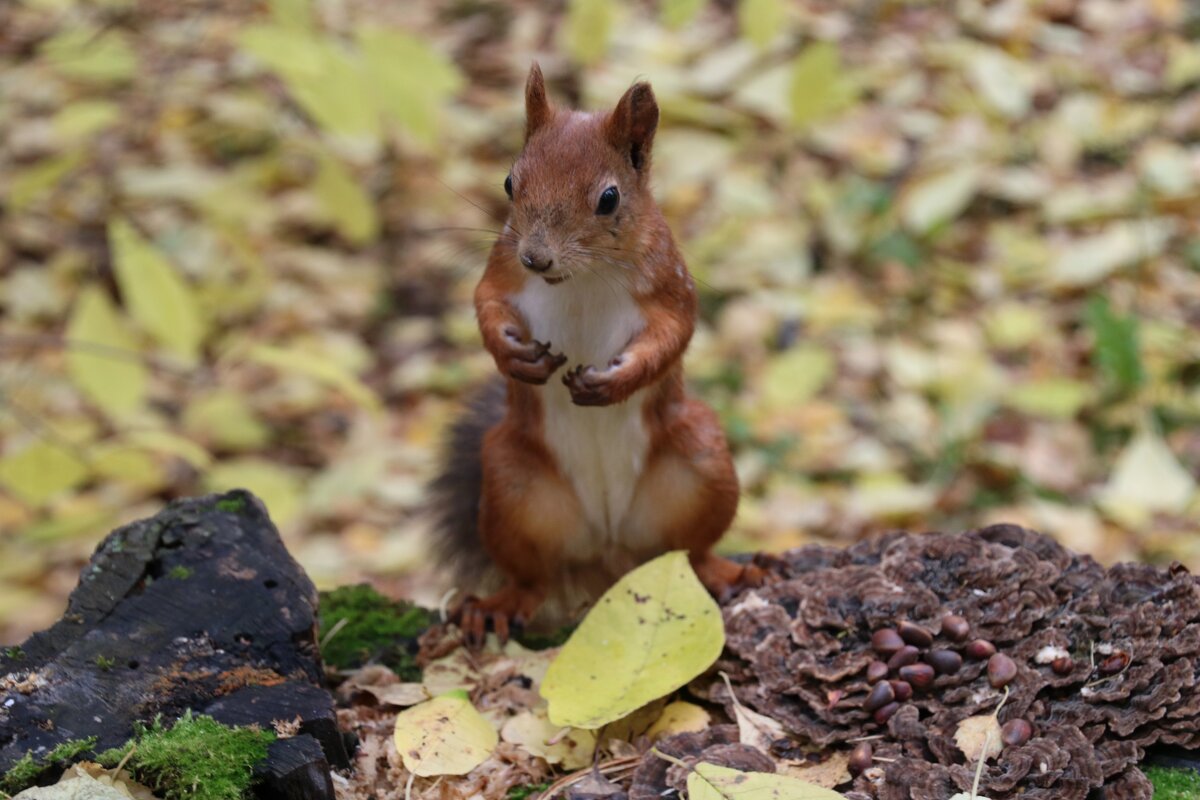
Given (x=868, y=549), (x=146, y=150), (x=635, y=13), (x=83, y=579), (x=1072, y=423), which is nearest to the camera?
(x=83, y=579)

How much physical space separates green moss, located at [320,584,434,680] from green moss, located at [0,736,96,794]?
0.49 metres

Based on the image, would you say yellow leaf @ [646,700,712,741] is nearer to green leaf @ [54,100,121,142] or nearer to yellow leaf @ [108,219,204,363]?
yellow leaf @ [108,219,204,363]

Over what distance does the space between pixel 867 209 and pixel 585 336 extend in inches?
108

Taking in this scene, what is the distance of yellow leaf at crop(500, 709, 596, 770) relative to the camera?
1666 millimetres

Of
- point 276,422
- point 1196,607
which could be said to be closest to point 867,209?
point 276,422

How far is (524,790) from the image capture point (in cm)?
162

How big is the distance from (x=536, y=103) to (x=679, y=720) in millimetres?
873

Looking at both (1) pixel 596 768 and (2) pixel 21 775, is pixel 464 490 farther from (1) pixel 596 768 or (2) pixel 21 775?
(2) pixel 21 775

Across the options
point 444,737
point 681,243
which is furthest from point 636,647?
point 681,243

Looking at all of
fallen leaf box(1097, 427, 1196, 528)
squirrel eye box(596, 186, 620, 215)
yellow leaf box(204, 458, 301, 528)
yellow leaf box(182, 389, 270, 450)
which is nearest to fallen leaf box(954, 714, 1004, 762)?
squirrel eye box(596, 186, 620, 215)

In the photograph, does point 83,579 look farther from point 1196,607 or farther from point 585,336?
point 1196,607

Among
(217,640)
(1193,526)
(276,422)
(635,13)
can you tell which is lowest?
(276,422)

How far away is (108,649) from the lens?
5.15 feet

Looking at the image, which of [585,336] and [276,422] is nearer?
[585,336]
